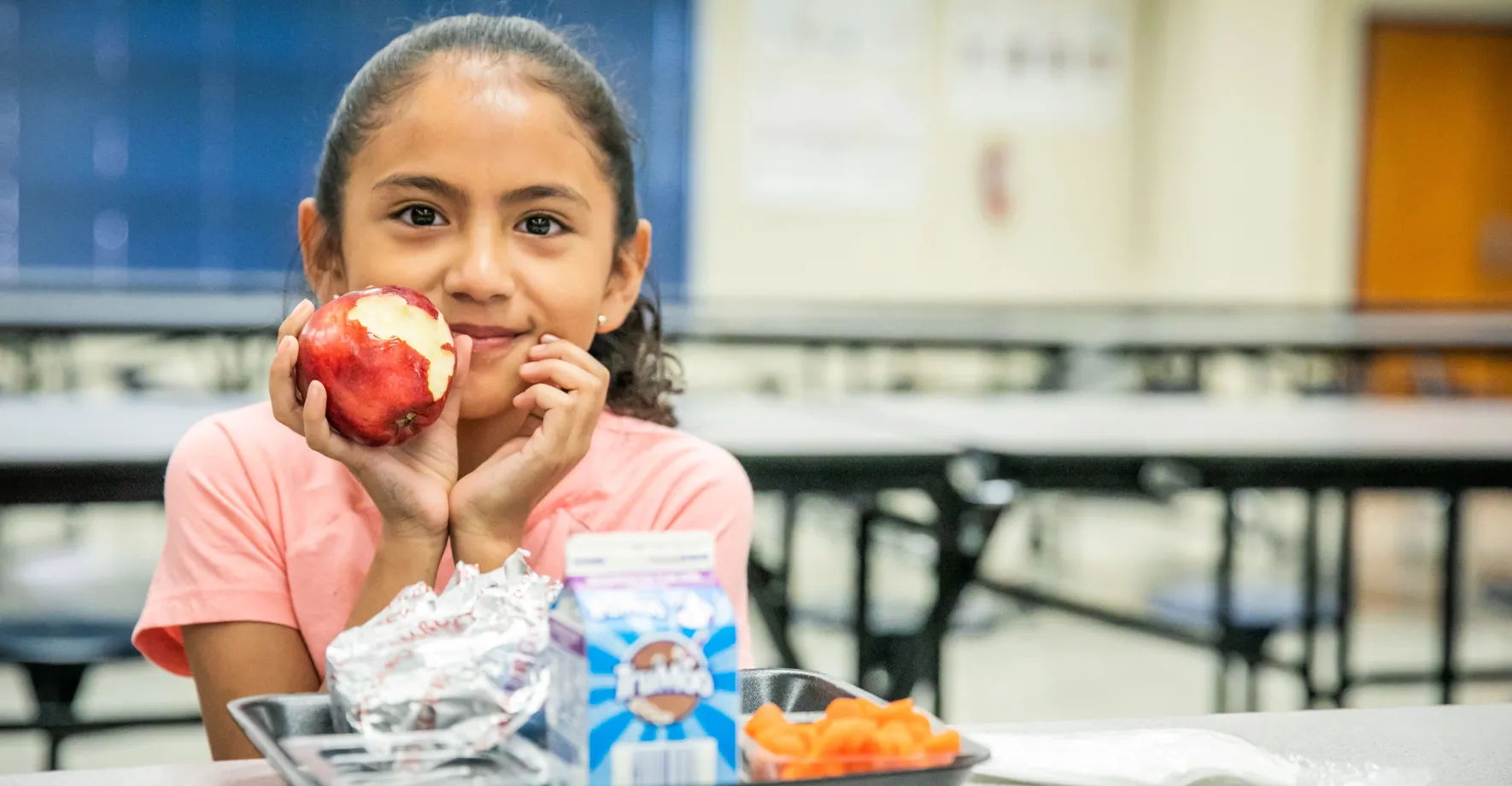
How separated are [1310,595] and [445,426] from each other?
6.87 ft


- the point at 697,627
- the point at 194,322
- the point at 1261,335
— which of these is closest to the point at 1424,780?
the point at 697,627

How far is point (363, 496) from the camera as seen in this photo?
1.26 meters

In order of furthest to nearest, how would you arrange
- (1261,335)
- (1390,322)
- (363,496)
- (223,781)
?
(1390,322) → (1261,335) → (363,496) → (223,781)

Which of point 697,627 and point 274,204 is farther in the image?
point 274,204

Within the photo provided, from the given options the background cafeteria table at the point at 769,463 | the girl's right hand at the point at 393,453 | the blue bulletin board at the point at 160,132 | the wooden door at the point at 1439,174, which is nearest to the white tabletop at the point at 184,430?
the background cafeteria table at the point at 769,463

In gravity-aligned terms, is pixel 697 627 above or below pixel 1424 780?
above

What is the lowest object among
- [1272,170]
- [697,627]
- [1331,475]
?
[1331,475]

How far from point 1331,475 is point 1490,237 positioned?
719cm

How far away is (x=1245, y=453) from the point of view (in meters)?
2.44

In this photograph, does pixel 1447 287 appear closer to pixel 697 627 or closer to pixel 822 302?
pixel 822 302

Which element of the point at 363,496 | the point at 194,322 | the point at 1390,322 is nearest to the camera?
the point at 363,496

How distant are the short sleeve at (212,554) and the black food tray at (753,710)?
0.37 meters

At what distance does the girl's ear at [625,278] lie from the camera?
136 centimetres

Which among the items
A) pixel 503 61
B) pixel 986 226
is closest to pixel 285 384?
pixel 503 61
